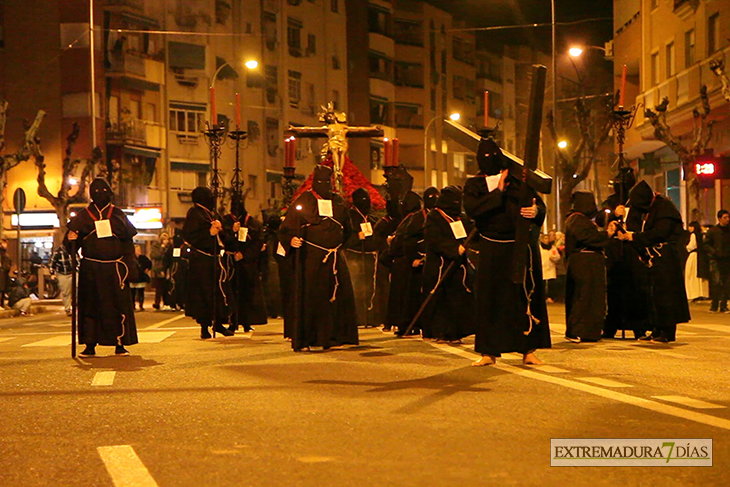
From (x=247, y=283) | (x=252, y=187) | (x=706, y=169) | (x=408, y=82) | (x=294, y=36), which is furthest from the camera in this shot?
(x=408, y=82)

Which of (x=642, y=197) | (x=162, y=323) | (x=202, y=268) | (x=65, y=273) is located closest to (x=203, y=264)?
(x=202, y=268)

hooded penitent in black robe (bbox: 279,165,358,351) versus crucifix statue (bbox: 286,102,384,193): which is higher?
crucifix statue (bbox: 286,102,384,193)

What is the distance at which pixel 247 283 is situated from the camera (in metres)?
20.2

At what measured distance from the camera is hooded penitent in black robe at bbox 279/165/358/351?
14883 mm

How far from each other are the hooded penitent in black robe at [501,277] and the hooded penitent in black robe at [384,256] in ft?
21.2

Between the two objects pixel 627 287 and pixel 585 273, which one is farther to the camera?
pixel 627 287

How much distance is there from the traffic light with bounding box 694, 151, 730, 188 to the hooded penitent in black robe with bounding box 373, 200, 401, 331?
471 inches

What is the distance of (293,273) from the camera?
592 inches

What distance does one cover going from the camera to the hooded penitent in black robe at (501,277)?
12039 mm

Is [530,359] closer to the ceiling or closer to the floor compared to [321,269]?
closer to the floor

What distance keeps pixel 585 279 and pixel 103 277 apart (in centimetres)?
601

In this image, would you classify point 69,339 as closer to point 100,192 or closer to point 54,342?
point 54,342

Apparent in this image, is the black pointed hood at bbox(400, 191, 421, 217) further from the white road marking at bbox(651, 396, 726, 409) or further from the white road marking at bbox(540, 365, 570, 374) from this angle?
the white road marking at bbox(651, 396, 726, 409)

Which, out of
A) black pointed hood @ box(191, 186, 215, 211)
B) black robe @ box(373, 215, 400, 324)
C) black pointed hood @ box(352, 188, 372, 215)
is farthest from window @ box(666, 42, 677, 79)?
black pointed hood @ box(191, 186, 215, 211)
